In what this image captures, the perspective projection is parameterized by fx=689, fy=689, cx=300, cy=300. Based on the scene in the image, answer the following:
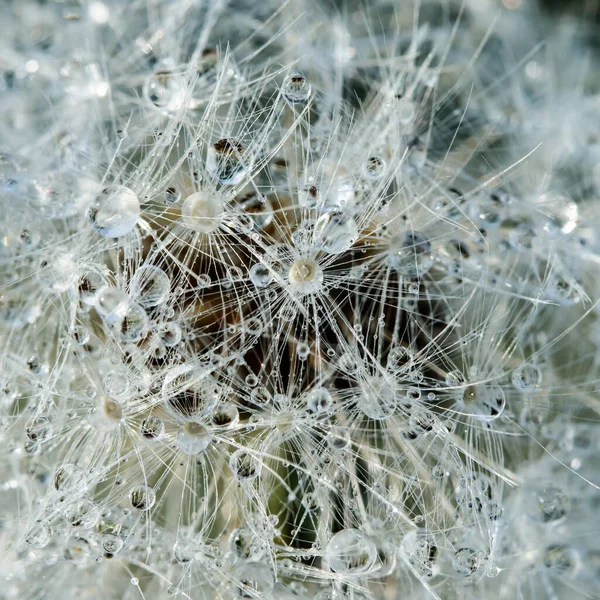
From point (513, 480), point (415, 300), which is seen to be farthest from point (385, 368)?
point (513, 480)

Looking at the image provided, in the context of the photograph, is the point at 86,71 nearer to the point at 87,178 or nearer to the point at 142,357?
the point at 87,178

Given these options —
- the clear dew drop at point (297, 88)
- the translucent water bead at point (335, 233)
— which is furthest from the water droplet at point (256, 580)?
the clear dew drop at point (297, 88)

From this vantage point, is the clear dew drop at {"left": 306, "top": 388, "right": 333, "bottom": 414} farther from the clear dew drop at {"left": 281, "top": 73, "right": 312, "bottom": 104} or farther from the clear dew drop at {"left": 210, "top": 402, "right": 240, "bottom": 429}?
the clear dew drop at {"left": 281, "top": 73, "right": 312, "bottom": 104}

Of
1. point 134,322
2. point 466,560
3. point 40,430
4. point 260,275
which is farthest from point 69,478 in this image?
point 466,560

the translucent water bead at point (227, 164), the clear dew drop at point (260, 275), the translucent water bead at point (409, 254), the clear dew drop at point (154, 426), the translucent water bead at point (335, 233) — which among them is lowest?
the clear dew drop at point (154, 426)

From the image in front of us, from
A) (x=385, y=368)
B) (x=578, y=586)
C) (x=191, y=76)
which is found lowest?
(x=578, y=586)

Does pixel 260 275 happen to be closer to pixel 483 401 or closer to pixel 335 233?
pixel 335 233

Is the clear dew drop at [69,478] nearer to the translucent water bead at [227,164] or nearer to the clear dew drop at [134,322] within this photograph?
the clear dew drop at [134,322]
